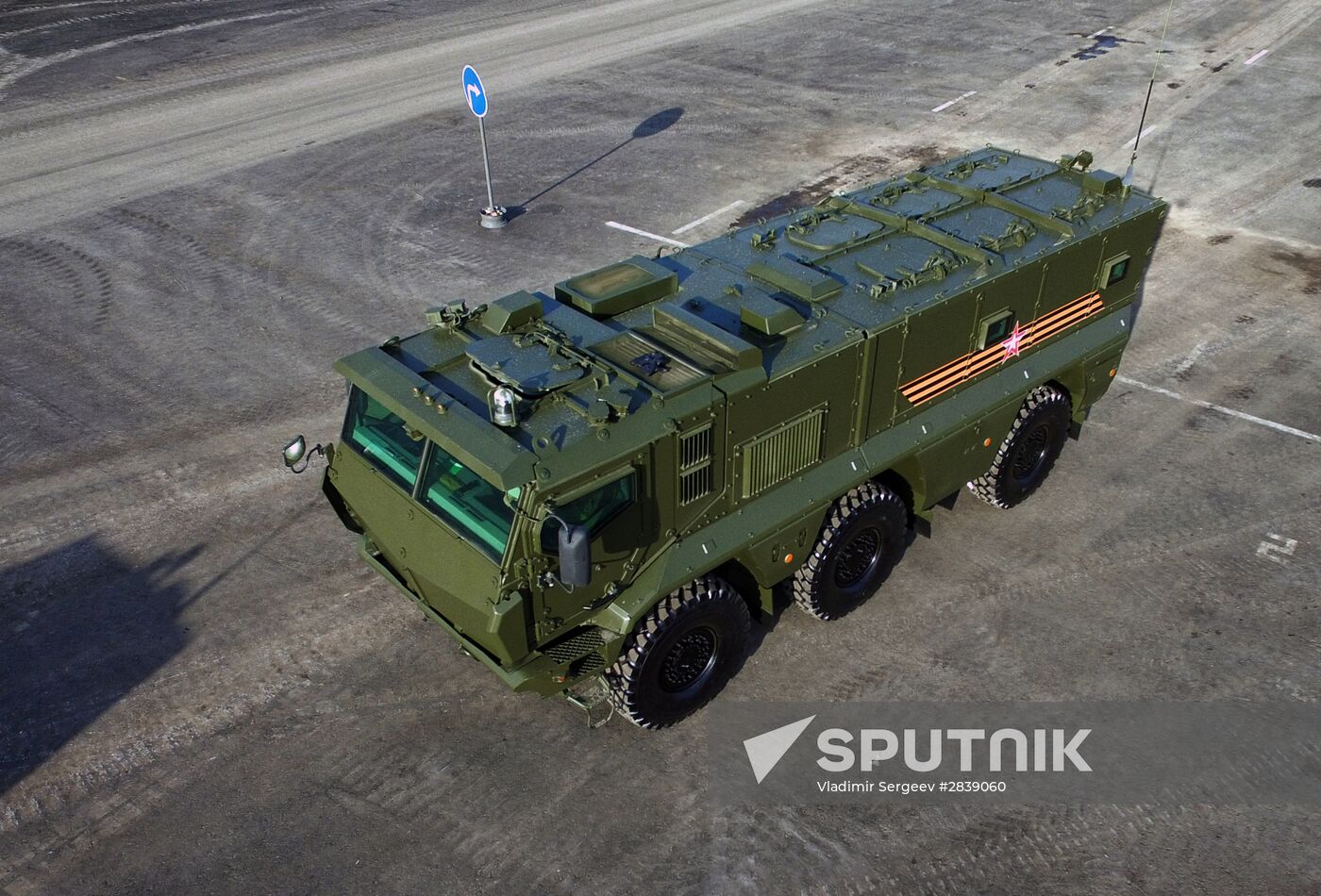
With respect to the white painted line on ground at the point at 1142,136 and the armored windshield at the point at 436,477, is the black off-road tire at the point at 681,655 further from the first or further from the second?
the white painted line on ground at the point at 1142,136

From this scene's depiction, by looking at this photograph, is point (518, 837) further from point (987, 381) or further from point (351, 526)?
point (987, 381)

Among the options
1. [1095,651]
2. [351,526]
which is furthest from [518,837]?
[1095,651]

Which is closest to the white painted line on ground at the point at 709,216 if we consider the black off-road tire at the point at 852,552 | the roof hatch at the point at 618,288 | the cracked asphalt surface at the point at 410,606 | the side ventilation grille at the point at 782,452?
the cracked asphalt surface at the point at 410,606

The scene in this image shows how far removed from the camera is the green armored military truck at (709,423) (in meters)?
6.97

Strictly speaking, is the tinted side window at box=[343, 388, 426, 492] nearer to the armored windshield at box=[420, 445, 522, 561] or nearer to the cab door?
the armored windshield at box=[420, 445, 522, 561]

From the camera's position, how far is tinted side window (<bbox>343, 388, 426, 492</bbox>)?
746 cm

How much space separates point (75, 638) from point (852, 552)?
723cm

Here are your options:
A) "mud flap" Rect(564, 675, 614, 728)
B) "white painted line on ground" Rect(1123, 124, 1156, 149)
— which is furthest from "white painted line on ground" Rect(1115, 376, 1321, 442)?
"white painted line on ground" Rect(1123, 124, 1156, 149)

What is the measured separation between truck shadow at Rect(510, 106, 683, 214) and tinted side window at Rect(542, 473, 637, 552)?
11.9 meters

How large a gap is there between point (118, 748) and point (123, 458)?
179 inches

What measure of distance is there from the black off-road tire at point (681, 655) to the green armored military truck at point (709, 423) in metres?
0.02

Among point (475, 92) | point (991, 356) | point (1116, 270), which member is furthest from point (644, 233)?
point (991, 356)

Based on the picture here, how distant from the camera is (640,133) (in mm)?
20859

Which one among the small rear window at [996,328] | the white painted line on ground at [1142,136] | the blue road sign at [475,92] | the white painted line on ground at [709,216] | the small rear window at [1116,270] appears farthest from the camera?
the white painted line on ground at [1142,136]
